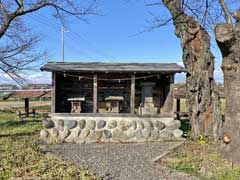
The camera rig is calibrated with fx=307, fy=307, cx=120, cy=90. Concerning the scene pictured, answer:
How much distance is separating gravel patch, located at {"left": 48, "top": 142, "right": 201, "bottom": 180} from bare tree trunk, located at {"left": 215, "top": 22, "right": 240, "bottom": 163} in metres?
1.45

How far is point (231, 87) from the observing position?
6.58 m

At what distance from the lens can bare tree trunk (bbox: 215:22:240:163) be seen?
6.22 metres

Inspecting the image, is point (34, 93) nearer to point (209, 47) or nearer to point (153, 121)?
point (153, 121)

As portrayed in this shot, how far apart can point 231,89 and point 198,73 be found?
3.27 m

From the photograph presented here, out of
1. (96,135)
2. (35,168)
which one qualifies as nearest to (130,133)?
(96,135)

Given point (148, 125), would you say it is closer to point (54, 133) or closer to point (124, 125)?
point (124, 125)

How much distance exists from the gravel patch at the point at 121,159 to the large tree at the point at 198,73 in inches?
52.8

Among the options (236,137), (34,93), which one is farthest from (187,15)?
(34,93)

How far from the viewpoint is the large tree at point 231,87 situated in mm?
6238

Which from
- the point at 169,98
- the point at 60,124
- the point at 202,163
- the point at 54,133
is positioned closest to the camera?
the point at 202,163

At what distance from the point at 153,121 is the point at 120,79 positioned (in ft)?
6.76

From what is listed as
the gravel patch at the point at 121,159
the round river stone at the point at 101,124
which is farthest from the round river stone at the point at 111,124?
the gravel patch at the point at 121,159

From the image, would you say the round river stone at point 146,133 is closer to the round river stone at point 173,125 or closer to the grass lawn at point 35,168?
the round river stone at point 173,125

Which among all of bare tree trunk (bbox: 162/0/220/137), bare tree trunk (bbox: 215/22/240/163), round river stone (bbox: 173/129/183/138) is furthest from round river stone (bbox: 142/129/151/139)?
bare tree trunk (bbox: 215/22/240/163)
